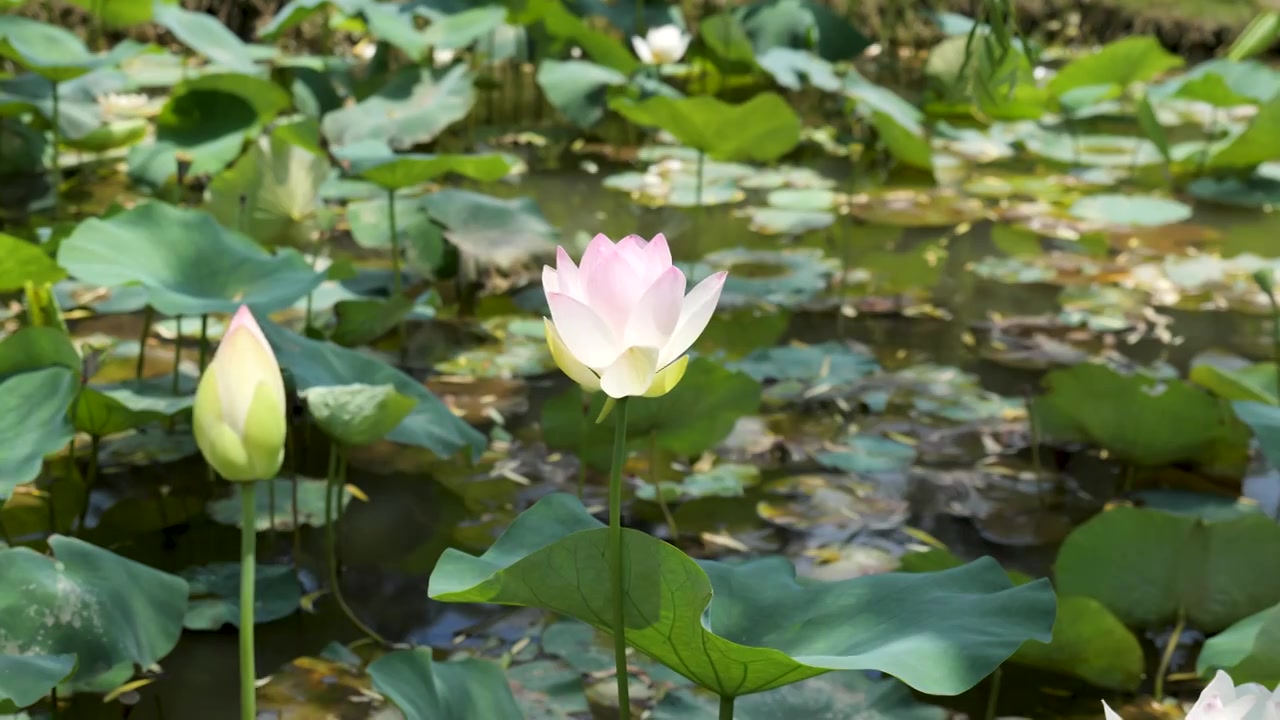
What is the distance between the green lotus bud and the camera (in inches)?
29.6

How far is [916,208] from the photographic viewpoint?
3234 millimetres

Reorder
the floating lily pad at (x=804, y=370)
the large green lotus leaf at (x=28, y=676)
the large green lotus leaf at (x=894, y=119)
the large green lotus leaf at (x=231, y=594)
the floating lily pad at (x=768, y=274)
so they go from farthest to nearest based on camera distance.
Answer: the large green lotus leaf at (x=894, y=119) < the floating lily pad at (x=768, y=274) < the floating lily pad at (x=804, y=370) < the large green lotus leaf at (x=231, y=594) < the large green lotus leaf at (x=28, y=676)

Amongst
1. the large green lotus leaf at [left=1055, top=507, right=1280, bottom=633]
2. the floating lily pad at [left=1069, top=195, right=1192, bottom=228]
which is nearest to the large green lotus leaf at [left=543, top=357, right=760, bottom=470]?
the large green lotus leaf at [left=1055, top=507, right=1280, bottom=633]

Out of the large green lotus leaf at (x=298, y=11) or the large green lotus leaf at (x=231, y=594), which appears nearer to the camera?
the large green lotus leaf at (x=231, y=594)

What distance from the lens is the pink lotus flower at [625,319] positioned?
78 cm

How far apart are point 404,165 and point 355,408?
76 cm

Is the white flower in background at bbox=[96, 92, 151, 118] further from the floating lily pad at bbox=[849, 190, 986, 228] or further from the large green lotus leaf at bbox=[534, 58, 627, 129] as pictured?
the floating lily pad at bbox=[849, 190, 986, 228]

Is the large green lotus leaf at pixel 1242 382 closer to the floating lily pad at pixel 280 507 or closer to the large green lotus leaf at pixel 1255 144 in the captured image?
the floating lily pad at pixel 280 507

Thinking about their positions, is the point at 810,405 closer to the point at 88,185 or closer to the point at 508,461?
the point at 508,461

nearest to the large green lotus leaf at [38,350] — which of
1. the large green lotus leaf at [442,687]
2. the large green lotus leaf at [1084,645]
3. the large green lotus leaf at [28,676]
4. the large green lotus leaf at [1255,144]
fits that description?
the large green lotus leaf at [28,676]

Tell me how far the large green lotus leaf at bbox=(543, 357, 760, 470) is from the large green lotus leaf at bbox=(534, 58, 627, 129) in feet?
5.83

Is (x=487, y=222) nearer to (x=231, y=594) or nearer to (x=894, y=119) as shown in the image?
(x=231, y=594)

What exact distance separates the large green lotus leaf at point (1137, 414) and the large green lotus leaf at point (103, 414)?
121cm

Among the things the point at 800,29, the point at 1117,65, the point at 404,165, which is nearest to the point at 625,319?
the point at 404,165
